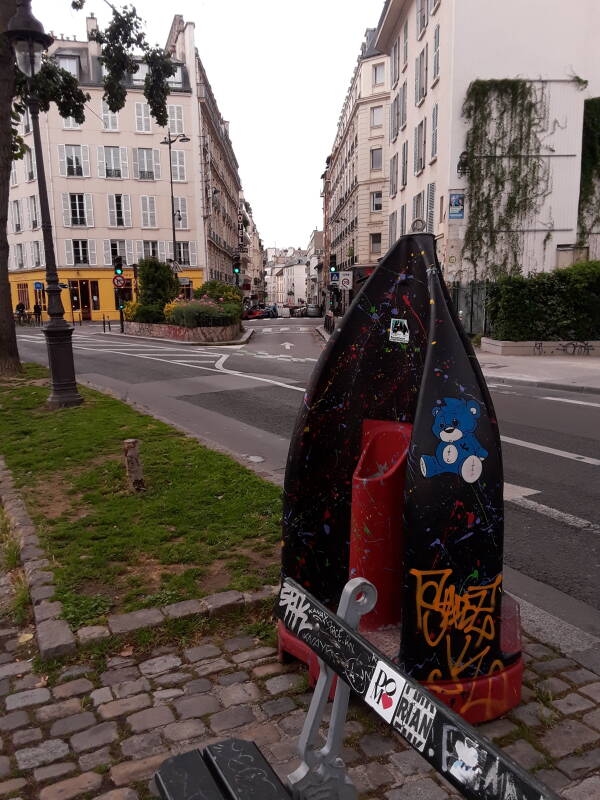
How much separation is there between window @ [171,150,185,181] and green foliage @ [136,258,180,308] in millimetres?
19008

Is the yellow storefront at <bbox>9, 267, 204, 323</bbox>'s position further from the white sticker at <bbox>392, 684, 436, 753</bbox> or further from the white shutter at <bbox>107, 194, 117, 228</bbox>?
the white sticker at <bbox>392, 684, 436, 753</bbox>

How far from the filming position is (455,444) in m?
2.54

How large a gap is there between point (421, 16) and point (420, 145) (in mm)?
5288

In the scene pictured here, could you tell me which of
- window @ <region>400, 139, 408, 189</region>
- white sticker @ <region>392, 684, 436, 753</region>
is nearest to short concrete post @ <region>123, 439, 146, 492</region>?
white sticker @ <region>392, 684, 436, 753</region>

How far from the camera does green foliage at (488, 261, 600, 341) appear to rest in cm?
1939

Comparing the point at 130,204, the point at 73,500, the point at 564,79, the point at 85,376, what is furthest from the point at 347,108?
the point at 73,500

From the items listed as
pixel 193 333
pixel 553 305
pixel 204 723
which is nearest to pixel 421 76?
pixel 553 305

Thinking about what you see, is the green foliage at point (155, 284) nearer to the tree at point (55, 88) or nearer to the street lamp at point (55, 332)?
the tree at point (55, 88)

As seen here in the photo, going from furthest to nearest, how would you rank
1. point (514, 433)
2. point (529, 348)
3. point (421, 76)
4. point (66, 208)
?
point (66, 208)
point (421, 76)
point (529, 348)
point (514, 433)

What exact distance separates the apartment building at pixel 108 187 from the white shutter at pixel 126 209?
8cm

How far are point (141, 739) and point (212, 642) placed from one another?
0.77 m

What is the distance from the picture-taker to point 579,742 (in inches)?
102

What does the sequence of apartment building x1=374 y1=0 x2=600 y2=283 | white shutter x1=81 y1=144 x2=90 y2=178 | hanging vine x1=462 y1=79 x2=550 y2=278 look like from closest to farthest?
apartment building x1=374 y1=0 x2=600 y2=283 < hanging vine x1=462 y1=79 x2=550 y2=278 < white shutter x1=81 y1=144 x2=90 y2=178

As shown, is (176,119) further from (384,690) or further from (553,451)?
(384,690)
